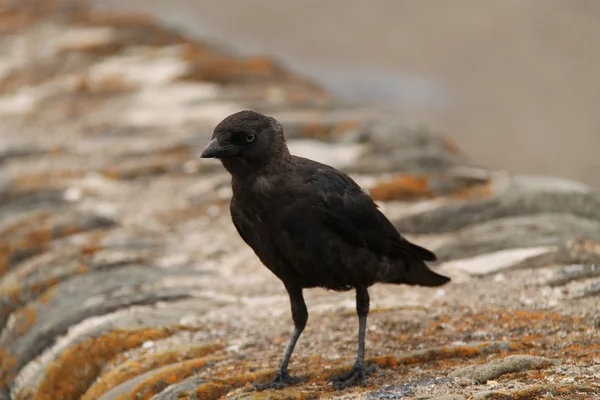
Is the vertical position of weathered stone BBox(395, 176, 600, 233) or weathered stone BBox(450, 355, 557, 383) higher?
weathered stone BBox(395, 176, 600, 233)

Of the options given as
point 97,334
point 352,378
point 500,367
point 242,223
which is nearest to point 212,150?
point 242,223

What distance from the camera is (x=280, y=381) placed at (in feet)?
17.3

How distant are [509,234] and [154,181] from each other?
189 inches

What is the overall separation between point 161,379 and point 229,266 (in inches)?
102

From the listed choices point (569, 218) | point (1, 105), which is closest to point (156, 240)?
point (569, 218)

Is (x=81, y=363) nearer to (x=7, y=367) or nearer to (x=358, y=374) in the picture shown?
(x=7, y=367)

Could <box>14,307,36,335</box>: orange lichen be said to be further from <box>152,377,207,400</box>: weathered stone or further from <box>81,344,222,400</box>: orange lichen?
<box>152,377,207,400</box>: weathered stone

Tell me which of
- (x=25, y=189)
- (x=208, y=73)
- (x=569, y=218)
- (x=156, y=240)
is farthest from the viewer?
(x=208, y=73)

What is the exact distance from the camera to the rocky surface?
5.45 metres

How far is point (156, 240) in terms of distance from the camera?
8.62 metres

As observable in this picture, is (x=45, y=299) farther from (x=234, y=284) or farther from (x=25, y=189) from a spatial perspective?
(x=25, y=189)

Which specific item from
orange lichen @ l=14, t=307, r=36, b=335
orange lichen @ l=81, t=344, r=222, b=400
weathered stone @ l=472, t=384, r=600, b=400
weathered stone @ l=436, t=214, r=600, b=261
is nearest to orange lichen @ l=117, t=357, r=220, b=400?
orange lichen @ l=81, t=344, r=222, b=400

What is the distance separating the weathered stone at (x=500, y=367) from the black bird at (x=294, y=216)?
706 mm

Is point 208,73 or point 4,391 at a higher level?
point 208,73
